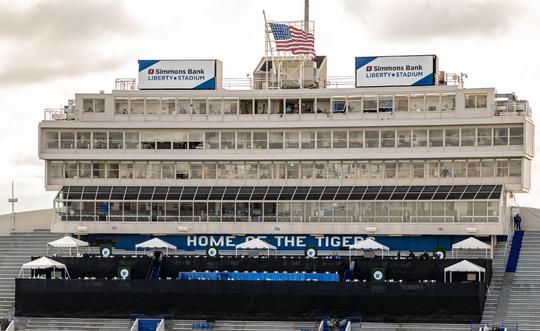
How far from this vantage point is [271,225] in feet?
372

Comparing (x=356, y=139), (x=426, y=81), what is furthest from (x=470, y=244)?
(x=426, y=81)

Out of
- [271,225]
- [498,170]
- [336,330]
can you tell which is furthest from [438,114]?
[336,330]

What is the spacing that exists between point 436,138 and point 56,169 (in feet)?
96.2

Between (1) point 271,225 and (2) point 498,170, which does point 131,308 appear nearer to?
(1) point 271,225

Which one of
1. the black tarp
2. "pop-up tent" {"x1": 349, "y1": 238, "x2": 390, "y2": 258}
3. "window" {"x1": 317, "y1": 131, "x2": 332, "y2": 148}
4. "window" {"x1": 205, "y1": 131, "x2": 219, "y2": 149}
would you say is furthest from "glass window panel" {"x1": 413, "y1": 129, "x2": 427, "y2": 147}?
the black tarp

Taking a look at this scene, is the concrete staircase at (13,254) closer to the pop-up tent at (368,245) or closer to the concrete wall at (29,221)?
the concrete wall at (29,221)

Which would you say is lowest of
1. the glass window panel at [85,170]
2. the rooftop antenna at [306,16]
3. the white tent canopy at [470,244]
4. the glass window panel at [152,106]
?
the white tent canopy at [470,244]

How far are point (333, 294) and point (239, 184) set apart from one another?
60.6 feet

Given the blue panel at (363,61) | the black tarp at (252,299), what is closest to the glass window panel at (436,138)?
the blue panel at (363,61)

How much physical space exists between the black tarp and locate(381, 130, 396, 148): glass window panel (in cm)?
1659

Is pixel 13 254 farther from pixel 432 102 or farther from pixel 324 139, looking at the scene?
pixel 432 102

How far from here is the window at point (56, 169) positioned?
11756 centimetres

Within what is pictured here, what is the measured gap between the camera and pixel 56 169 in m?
118

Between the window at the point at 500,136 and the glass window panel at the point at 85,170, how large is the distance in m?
30.9
